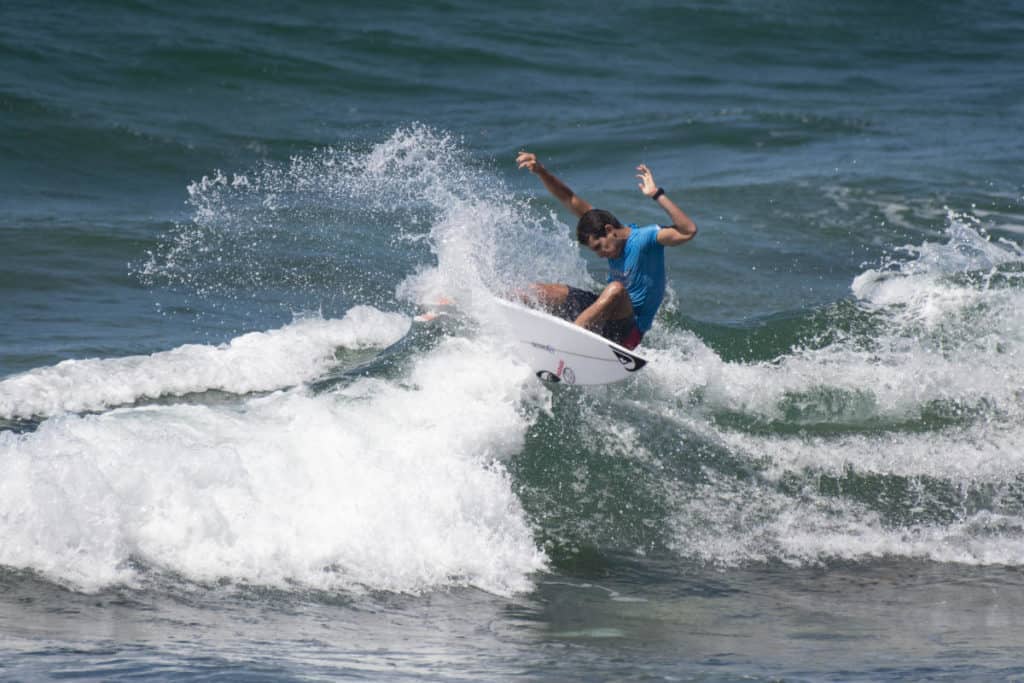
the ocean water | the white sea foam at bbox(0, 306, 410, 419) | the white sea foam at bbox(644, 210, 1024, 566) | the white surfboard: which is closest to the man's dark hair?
the white surfboard

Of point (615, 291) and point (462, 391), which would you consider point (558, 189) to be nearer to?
point (615, 291)

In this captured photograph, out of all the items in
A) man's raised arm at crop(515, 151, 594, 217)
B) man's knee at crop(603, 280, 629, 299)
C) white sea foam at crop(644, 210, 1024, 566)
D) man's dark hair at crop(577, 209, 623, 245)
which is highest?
man's raised arm at crop(515, 151, 594, 217)

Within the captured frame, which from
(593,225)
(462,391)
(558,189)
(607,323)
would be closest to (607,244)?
(593,225)

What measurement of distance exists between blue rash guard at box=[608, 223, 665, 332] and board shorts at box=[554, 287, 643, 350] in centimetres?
8

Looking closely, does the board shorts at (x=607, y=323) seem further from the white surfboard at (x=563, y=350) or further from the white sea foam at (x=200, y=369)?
the white sea foam at (x=200, y=369)

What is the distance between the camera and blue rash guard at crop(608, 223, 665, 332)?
30.7 ft

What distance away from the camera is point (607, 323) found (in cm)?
949

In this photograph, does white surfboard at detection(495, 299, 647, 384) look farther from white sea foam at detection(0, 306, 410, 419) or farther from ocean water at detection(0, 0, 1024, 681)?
white sea foam at detection(0, 306, 410, 419)

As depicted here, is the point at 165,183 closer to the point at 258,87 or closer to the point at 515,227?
the point at 258,87

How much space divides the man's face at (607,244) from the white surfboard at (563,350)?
619 millimetres

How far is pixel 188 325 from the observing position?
39.1 feet

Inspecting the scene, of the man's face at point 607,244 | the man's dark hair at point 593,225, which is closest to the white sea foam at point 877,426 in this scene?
the man's face at point 607,244

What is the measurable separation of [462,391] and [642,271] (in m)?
1.69

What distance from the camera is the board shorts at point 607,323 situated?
952cm
